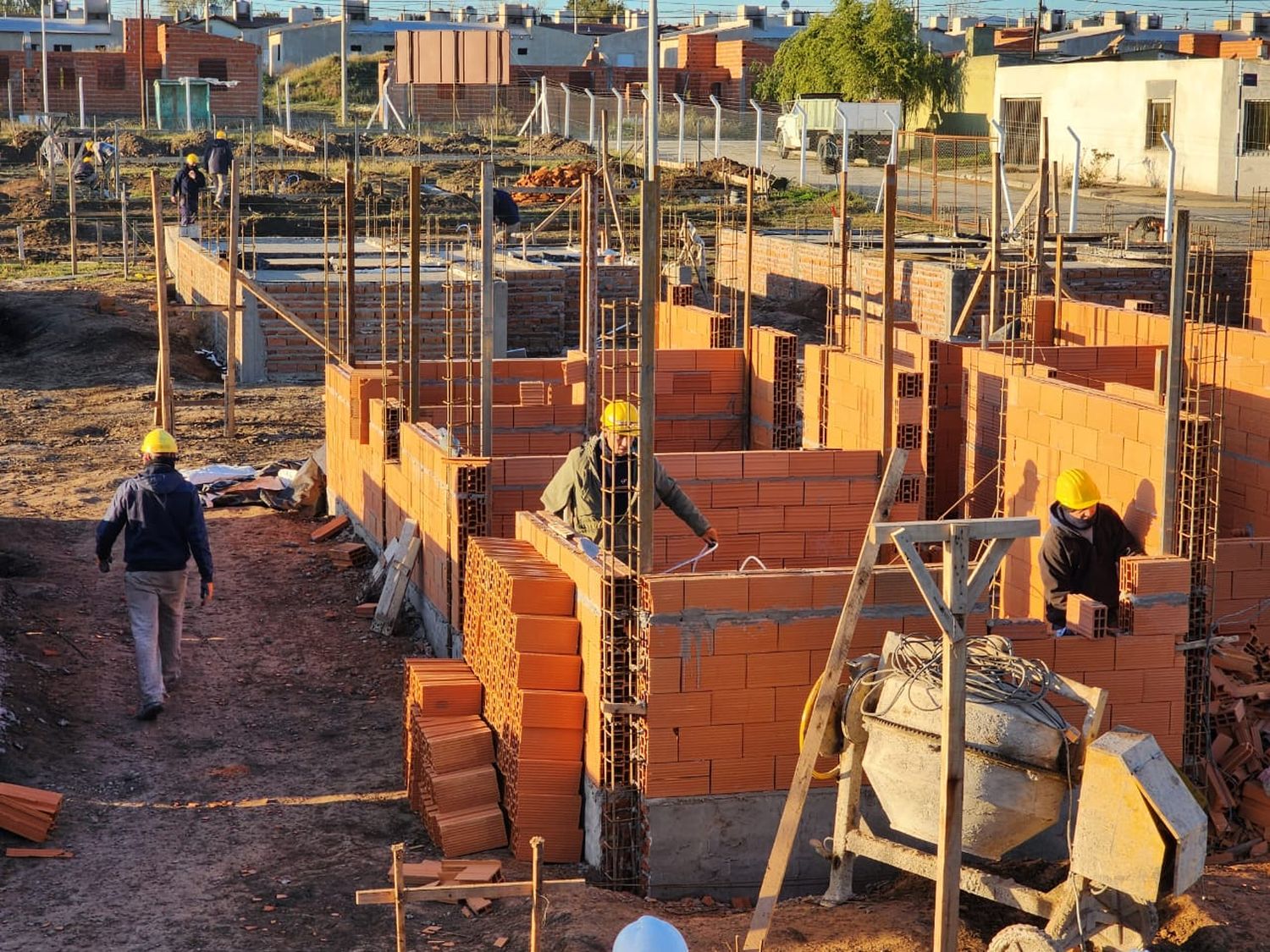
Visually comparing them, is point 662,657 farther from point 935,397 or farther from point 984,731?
point 935,397

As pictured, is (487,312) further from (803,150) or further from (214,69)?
(214,69)

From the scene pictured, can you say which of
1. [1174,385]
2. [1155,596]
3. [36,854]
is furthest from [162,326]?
[1155,596]

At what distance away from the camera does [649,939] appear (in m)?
4.74

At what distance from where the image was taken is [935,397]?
35.4ft

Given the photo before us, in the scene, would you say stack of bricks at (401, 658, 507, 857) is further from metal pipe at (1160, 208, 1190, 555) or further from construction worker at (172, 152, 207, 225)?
construction worker at (172, 152, 207, 225)

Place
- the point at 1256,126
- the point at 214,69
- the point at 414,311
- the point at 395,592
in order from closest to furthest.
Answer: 1. the point at 395,592
2. the point at 414,311
3. the point at 1256,126
4. the point at 214,69

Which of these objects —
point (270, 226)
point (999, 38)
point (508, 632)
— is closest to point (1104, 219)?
point (270, 226)

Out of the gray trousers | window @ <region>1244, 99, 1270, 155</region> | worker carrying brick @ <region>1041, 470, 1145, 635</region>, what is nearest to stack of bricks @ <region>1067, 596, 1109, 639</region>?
worker carrying brick @ <region>1041, 470, 1145, 635</region>

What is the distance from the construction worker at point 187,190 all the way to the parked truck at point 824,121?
1358 cm

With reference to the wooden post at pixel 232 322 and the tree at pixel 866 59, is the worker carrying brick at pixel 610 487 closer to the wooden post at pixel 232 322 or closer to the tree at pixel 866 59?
the wooden post at pixel 232 322

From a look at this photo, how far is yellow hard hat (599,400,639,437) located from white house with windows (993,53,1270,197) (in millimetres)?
25328

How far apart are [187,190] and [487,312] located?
15640 millimetres

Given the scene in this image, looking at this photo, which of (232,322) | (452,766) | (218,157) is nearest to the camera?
(452,766)

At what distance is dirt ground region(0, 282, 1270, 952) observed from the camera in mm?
6496
